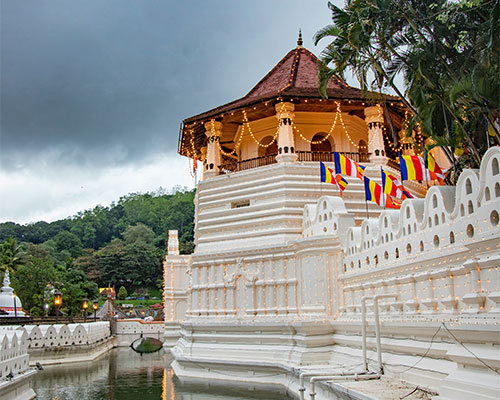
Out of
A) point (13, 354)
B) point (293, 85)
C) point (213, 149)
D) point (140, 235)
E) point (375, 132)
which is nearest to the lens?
point (13, 354)

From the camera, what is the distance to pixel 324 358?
14.6 m

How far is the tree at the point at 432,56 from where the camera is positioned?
36.9ft

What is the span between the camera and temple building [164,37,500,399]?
344 inches

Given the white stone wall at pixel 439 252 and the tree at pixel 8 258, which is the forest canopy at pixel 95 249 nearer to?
the tree at pixel 8 258

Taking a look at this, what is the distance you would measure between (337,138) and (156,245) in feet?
281

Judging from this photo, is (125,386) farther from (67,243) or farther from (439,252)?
(67,243)

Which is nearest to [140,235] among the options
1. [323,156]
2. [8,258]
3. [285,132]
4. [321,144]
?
[8,258]

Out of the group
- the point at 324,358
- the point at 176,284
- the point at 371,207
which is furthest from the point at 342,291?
the point at 176,284

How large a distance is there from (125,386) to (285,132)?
9.93m

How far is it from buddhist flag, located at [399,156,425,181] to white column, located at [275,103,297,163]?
4713 mm

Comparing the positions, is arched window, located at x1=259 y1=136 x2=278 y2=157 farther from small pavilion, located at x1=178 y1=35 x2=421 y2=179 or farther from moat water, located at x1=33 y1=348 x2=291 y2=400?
moat water, located at x1=33 y1=348 x2=291 y2=400

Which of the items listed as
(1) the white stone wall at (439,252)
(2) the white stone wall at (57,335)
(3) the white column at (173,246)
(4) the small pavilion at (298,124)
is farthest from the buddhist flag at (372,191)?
(3) the white column at (173,246)

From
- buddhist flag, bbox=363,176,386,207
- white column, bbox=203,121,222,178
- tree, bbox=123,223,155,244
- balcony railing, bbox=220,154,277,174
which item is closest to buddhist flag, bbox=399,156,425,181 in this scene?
buddhist flag, bbox=363,176,386,207

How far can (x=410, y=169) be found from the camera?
15.4m
